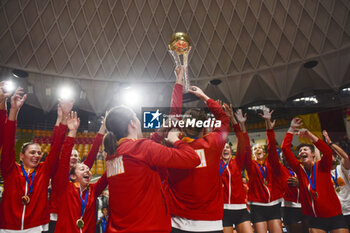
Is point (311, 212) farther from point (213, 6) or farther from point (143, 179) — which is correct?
point (213, 6)

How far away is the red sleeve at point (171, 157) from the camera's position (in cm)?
166

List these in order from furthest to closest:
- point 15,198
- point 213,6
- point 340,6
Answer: point 213,6 → point 340,6 → point 15,198

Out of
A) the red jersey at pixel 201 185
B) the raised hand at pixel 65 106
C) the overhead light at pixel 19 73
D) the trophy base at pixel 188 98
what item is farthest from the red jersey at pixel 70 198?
the overhead light at pixel 19 73

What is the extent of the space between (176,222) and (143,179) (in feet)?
2.38

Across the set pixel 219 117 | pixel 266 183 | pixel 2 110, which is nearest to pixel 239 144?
Result: pixel 219 117

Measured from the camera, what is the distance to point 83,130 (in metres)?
20.8

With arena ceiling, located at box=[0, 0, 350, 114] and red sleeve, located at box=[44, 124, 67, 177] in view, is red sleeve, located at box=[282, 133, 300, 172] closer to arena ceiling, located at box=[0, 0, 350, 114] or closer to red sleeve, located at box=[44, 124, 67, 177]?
red sleeve, located at box=[44, 124, 67, 177]

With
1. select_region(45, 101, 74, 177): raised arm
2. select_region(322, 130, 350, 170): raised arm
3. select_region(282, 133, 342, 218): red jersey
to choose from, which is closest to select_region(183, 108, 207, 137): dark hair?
select_region(45, 101, 74, 177): raised arm

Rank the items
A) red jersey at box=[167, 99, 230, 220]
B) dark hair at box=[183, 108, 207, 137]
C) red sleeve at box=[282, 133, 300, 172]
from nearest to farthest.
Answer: red jersey at box=[167, 99, 230, 220]
dark hair at box=[183, 108, 207, 137]
red sleeve at box=[282, 133, 300, 172]

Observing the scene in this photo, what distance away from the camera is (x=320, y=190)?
320cm

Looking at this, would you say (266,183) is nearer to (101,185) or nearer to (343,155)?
(343,155)

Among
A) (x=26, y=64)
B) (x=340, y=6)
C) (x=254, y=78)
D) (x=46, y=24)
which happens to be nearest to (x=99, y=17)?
(x=46, y=24)

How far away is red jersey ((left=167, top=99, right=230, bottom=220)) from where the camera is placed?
204 centimetres

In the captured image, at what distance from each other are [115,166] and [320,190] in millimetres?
3082
